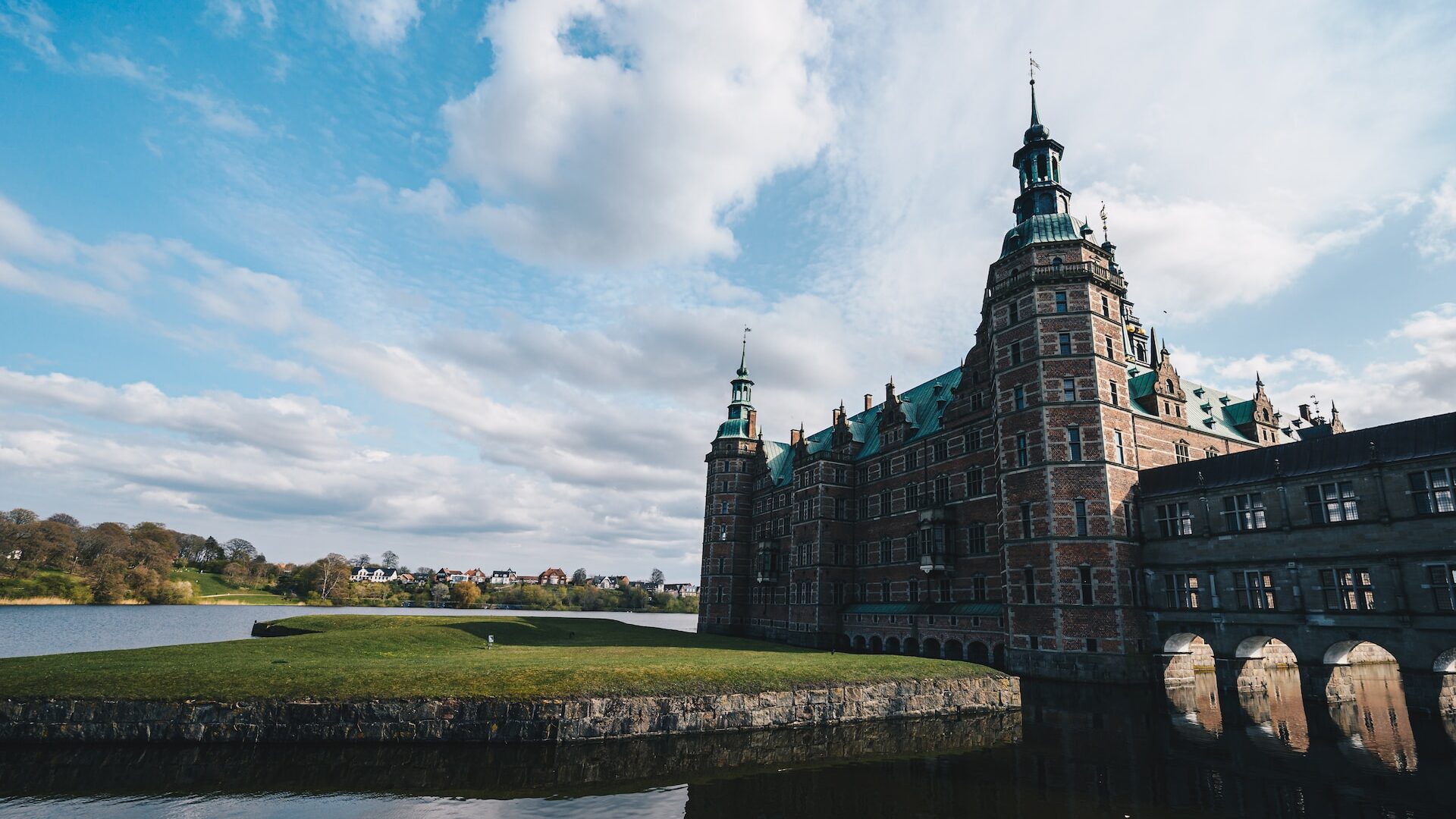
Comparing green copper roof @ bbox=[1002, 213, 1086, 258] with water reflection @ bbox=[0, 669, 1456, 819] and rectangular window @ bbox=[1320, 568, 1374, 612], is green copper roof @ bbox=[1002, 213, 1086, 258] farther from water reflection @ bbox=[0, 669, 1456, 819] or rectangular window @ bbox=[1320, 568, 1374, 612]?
water reflection @ bbox=[0, 669, 1456, 819]

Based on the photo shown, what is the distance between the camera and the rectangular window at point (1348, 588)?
96.2ft

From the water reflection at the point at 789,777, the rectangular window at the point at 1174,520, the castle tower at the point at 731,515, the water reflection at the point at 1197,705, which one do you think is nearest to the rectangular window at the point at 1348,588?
the water reflection at the point at 789,777

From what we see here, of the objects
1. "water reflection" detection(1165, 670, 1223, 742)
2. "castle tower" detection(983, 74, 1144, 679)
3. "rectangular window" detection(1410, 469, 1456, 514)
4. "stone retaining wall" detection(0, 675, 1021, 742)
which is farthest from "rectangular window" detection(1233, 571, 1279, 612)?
"stone retaining wall" detection(0, 675, 1021, 742)

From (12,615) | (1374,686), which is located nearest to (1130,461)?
(1374,686)

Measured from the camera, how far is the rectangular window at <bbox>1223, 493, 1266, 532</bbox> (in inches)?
1337

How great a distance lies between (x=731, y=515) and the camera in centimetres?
7606

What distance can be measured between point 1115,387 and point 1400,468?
14009 millimetres

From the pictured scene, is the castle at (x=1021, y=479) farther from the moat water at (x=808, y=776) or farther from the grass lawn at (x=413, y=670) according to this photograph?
the moat water at (x=808, y=776)

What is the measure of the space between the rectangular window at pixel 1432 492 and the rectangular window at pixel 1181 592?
33.9 feet

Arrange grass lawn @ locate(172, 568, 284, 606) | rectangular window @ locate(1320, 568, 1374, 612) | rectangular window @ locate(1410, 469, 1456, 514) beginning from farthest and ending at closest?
grass lawn @ locate(172, 568, 284, 606)
rectangular window @ locate(1320, 568, 1374, 612)
rectangular window @ locate(1410, 469, 1456, 514)

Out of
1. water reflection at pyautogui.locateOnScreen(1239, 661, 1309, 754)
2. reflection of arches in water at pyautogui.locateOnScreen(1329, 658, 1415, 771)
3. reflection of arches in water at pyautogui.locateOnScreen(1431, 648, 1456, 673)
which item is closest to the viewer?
reflection of arches in water at pyautogui.locateOnScreen(1329, 658, 1415, 771)

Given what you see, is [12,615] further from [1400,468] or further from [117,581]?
[1400,468]

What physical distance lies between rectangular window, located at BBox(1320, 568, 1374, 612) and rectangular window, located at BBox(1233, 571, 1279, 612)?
2210 millimetres

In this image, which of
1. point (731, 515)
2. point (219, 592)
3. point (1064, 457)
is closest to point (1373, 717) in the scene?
point (1064, 457)
